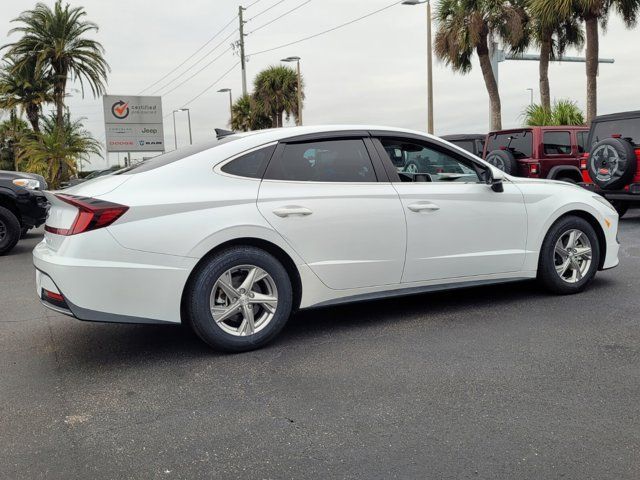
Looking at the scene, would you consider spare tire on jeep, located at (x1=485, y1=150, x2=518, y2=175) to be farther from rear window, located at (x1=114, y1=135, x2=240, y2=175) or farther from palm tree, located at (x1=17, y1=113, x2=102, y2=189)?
palm tree, located at (x1=17, y1=113, x2=102, y2=189)

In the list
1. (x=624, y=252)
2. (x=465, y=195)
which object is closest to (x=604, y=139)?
(x=624, y=252)

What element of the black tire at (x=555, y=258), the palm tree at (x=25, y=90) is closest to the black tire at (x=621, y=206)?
the black tire at (x=555, y=258)

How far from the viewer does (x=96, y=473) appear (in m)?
2.73

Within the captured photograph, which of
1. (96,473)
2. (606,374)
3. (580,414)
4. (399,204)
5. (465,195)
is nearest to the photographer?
(96,473)

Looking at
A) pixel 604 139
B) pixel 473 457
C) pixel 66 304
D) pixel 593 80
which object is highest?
pixel 593 80

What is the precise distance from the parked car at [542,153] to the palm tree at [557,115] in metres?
11.4

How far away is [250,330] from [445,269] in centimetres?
166

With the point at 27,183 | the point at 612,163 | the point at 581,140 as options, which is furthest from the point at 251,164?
the point at 581,140

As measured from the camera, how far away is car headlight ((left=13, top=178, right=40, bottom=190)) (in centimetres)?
1000

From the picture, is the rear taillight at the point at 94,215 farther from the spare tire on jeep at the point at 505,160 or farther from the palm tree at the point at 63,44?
the palm tree at the point at 63,44

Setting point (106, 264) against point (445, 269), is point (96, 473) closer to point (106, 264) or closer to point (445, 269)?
point (106, 264)

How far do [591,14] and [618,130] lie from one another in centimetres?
1085

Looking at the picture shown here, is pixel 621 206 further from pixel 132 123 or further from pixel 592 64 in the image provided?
pixel 132 123

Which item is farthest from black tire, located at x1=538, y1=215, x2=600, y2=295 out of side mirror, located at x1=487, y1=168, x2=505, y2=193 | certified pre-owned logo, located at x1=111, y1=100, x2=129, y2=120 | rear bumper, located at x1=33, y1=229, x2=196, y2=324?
certified pre-owned logo, located at x1=111, y1=100, x2=129, y2=120
